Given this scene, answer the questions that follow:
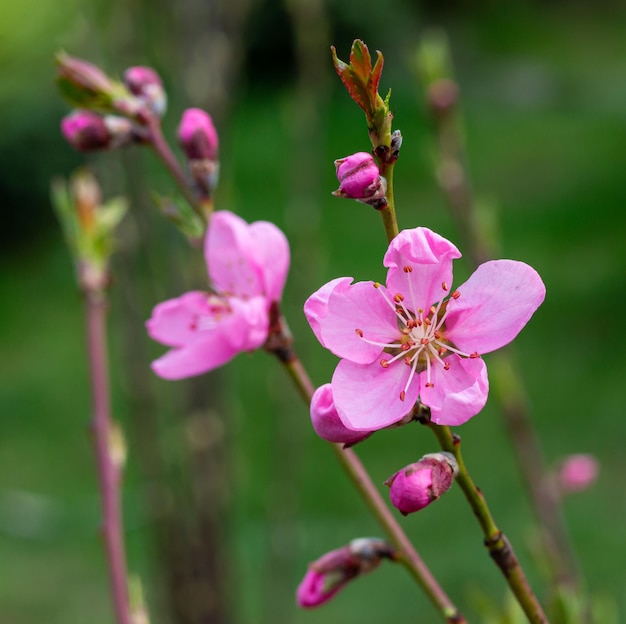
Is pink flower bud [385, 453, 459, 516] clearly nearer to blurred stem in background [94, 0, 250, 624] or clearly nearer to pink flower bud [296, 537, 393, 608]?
pink flower bud [296, 537, 393, 608]

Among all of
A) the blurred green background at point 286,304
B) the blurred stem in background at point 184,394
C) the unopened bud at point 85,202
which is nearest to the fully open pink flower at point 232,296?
the unopened bud at point 85,202

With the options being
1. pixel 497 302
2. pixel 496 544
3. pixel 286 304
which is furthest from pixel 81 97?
pixel 286 304

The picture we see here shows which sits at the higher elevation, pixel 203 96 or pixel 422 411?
pixel 203 96

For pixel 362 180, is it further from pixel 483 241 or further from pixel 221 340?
pixel 483 241

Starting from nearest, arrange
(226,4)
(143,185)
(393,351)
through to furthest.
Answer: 1. (393,351)
2. (143,185)
3. (226,4)

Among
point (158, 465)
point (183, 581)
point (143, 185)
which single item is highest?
point (143, 185)

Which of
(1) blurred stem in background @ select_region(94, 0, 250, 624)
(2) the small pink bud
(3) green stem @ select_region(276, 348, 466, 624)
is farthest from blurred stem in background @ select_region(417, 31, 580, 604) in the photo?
(3) green stem @ select_region(276, 348, 466, 624)

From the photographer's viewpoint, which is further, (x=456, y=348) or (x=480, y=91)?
(x=480, y=91)

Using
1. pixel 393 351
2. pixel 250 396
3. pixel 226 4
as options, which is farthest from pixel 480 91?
pixel 393 351

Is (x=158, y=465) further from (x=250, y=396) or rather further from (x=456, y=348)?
(x=250, y=396)
